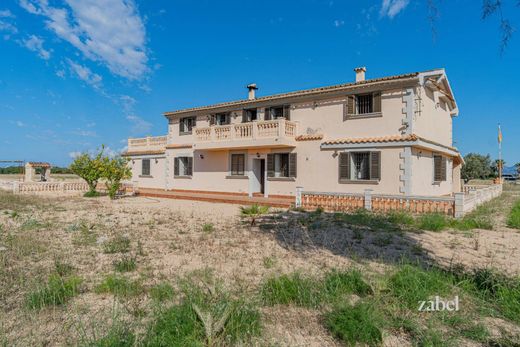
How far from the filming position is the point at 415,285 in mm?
4312

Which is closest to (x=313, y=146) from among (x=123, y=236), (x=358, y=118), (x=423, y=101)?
(x=358, y=118)

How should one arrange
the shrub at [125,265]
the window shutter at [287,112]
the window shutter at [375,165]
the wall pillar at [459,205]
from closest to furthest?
1. the shrub at [125,265]
2. the wall pillar at [459,205]
3. the window shutter at [375,165]
4. the window shutter at [287,112]

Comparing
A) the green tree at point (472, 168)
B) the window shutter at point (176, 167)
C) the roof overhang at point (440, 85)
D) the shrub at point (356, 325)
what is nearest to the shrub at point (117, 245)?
the shrub at point (356, 325)

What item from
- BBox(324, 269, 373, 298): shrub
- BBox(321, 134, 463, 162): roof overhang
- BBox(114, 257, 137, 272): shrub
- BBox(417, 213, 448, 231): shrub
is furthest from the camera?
BBox(321, 134, 463, 162): roof overhang

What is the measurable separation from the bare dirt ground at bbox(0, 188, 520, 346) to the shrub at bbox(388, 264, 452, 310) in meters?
0.78

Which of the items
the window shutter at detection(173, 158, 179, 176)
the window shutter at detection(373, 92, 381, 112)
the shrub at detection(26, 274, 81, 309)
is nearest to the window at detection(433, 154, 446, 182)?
the window shutter at detection(373, 92, 381, 112)

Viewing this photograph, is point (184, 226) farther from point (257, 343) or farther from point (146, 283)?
point (257, 343)

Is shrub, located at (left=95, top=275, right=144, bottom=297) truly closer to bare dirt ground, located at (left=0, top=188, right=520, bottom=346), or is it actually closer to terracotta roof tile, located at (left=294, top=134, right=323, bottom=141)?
bare dirt ground, located at (left=0, top=188, right=520, bottom=346)

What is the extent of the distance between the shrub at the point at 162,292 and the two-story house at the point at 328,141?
12.4 m

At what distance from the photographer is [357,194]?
13.9m

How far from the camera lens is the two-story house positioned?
14.5 meters

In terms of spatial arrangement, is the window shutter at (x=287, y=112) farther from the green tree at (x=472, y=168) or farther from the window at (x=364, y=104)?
the green tree at (x=472, y=168)

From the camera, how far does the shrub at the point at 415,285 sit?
4.09 meters

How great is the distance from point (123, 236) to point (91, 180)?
45.5 ft
